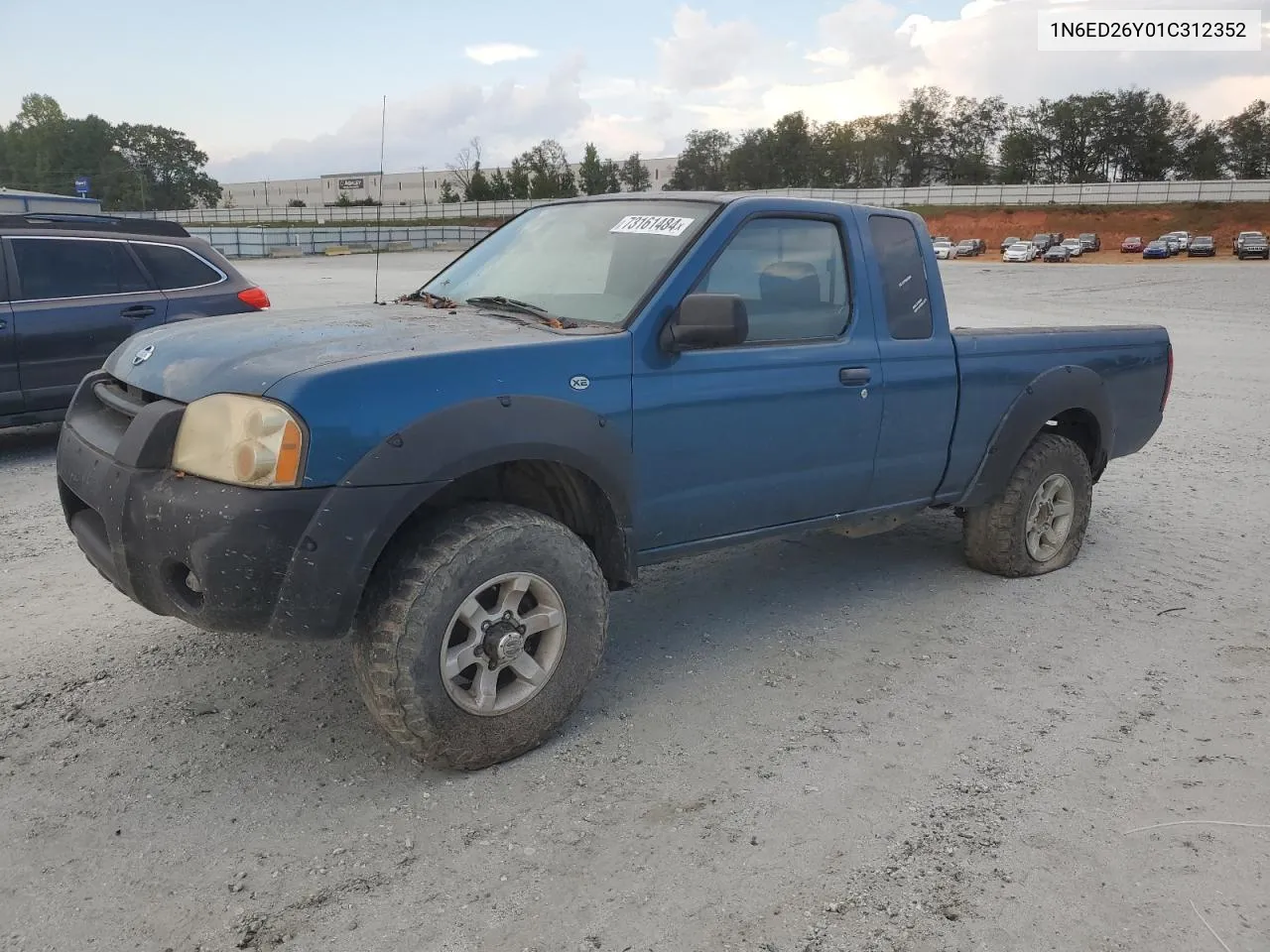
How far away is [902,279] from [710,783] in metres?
2.46

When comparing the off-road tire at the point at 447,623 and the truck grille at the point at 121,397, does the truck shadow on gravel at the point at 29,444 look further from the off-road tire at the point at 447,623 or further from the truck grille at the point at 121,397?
the off-road tire at the point at 447,623

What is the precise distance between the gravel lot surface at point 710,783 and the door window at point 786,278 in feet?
4.49

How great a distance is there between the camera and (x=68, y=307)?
24.0 feet

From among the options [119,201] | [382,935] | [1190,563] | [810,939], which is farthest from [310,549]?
[119,201]

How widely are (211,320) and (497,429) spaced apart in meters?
1.43

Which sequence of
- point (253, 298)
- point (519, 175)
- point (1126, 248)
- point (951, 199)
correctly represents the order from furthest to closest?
point (519, 175) < point (951, 199) < point (1126, 248) < point (253, 298)

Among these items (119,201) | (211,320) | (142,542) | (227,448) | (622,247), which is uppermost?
(119,201)

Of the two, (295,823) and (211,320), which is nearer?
(295,823)

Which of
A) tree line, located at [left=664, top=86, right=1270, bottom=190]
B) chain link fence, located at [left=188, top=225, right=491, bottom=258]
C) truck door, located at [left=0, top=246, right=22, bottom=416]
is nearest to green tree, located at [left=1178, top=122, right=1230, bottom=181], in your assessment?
tree line, located at [left=664, top=86, right=1270, bottom=190]

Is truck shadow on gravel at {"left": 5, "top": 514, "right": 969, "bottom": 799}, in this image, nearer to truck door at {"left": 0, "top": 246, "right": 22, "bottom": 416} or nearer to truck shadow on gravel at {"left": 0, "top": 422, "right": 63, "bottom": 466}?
truck door at {"left": 0, "top": 246, "right": 22, "bottom": 416}

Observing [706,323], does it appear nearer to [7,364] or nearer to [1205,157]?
[7,364]

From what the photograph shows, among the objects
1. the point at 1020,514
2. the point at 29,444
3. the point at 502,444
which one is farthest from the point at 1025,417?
the point at 29,444

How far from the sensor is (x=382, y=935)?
2.47 meters

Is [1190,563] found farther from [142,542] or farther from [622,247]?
[142,542]
